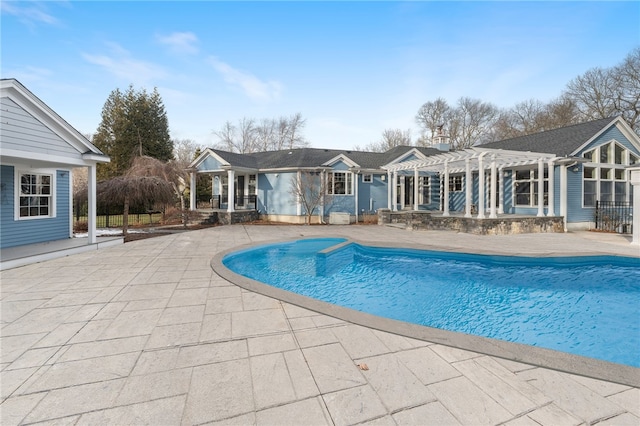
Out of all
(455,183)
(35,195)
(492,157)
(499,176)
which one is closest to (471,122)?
(455,183)

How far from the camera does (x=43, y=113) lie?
23.7 feet

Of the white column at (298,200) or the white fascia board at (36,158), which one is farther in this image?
the white column at (298,200)

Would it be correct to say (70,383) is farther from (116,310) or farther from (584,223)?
(584,223)

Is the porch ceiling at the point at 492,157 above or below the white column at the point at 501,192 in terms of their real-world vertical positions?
above

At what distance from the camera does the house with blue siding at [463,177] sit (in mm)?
13234

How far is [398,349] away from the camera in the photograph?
289 cm

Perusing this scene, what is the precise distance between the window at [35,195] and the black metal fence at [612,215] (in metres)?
23.1

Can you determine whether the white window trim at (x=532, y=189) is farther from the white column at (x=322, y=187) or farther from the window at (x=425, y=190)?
the white column at (x=322, y=187)

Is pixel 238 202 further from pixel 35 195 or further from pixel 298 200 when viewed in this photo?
pixel 35 195

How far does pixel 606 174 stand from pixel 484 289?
14173mm

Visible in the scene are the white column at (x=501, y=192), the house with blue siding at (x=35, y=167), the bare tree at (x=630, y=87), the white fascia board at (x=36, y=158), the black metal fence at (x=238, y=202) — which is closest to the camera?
the white fascia board at (x=36, y=158)

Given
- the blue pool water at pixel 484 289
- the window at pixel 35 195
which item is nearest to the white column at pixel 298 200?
the blue pool water at pixel 484 289

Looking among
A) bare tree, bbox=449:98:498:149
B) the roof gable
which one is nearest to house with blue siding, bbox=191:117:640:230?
the roof gable

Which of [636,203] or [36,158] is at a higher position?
[36,158]
